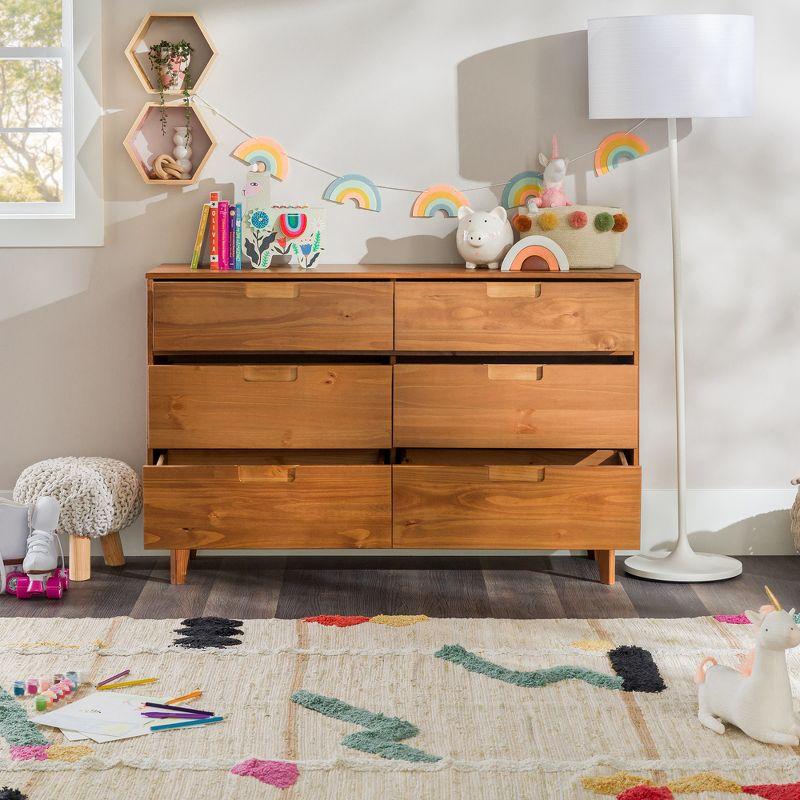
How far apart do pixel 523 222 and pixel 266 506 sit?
1.06 m

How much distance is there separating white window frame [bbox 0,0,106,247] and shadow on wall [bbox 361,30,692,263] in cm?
92

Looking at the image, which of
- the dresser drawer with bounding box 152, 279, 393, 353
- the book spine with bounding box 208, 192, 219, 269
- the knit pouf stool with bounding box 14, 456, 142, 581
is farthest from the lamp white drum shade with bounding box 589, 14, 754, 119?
the knit pouf stool with bounding box 14, 456, 142, 581

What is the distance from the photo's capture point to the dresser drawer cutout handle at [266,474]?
2986mm

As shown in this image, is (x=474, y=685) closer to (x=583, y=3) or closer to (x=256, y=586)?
(x=256, y=586)

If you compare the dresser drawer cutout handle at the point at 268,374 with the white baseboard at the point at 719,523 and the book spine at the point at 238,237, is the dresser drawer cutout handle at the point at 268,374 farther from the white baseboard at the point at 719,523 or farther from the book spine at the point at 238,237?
the white baseboard at the point at 719,523

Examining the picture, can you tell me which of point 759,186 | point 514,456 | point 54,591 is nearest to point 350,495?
point 514,456

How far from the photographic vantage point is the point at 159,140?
329 centimetres

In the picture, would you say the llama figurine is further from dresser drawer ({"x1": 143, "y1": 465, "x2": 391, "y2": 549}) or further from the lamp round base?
the lamp round base

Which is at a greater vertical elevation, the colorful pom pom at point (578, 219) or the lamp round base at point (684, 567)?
the colorful pom pom at point (578, 219)

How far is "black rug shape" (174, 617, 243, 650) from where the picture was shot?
254 cm

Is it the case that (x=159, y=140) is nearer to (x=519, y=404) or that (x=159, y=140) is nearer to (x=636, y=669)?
(x=519, y=404)

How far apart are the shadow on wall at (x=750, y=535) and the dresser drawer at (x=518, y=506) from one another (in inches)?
19.3

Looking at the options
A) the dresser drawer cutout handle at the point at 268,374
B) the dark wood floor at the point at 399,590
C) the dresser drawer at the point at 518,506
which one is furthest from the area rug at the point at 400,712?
the dresser drawer cutout handle at the point at 268,374

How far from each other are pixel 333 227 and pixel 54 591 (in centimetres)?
128
